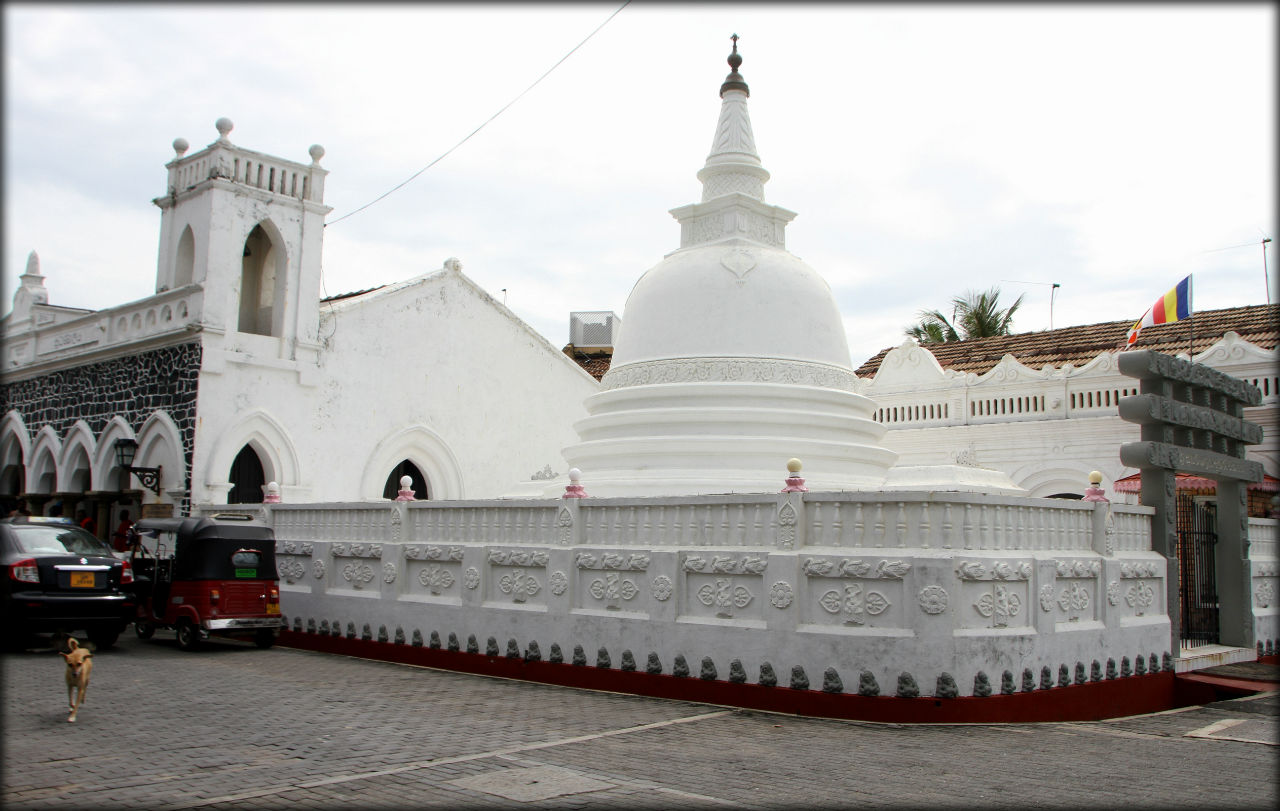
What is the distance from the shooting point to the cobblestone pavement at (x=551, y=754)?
6.66 meters

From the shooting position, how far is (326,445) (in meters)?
20.6

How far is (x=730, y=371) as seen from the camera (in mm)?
15461

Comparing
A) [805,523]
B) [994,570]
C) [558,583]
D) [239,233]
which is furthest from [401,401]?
[994,570]

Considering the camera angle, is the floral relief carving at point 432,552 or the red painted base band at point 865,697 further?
the floral relief carving at point 432,552

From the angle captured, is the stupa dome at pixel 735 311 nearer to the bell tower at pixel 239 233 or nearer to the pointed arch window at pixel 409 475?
the bell tower at pixel 239 233

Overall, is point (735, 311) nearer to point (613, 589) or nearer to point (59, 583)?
point (613, 589)

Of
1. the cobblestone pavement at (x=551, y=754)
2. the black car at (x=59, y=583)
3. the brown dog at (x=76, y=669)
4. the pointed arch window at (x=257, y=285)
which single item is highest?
the pointed arch window at (x=257, y=285)

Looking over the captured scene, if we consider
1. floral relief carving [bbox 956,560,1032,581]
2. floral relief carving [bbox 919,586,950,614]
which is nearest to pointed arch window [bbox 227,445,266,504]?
floral relief carving [bbox 919,586,950,614]

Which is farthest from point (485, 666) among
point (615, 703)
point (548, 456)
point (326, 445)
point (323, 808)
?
point (548, 456)

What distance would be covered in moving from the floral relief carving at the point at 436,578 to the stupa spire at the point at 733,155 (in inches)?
301

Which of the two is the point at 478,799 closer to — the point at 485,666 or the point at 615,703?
the point at 615,703

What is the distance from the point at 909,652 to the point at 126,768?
6373 millimetres

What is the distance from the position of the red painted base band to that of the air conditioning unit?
24434 millimetres

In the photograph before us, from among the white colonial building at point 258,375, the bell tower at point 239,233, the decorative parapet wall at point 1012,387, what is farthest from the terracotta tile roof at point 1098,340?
the bell tower at point 239,233
